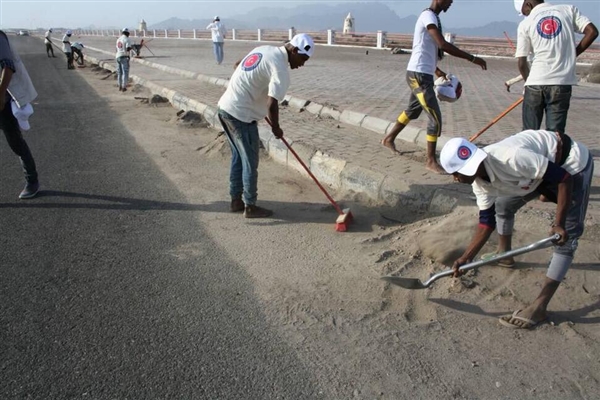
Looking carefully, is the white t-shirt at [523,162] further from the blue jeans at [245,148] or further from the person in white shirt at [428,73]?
the person in white shirt at [428,73]

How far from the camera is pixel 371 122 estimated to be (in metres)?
7.11

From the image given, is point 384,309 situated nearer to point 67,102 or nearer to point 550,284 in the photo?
point 550,284

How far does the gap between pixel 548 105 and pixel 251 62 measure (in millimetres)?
2572

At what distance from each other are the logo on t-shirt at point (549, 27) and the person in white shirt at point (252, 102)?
1911 millimetres

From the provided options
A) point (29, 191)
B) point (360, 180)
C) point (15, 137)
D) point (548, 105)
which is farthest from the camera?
point (360, 180)

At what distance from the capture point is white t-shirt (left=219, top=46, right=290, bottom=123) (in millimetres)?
3895

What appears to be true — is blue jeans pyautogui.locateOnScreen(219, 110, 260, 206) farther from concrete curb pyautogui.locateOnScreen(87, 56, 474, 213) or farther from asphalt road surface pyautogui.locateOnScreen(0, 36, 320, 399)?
concrete curb pyautogui.locateOnScreen(87, 56, 474, 213)

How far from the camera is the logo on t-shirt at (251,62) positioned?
158 inches

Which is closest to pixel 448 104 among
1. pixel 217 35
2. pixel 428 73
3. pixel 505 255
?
pixel 428 73

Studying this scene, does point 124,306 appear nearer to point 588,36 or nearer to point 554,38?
point 554,38

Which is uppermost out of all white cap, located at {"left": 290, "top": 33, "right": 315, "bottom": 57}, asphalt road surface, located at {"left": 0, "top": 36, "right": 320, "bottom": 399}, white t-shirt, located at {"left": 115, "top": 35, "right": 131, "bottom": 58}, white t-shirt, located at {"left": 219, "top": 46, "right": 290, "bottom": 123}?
white t-shirt, located at {"left": 115, "top": 35, "right": 131, "bottom": 58}

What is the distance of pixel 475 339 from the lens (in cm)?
279

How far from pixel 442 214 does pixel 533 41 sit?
1.65 meters

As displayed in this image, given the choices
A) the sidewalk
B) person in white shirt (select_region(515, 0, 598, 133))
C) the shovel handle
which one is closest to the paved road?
the sidewalk
